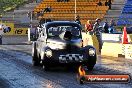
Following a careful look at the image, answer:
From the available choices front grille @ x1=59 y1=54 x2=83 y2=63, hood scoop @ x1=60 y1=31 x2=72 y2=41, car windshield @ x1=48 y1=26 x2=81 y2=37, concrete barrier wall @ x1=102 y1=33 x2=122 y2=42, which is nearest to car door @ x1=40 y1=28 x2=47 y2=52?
car windshield @ x1=48 y1=26 x2=81 y2=37

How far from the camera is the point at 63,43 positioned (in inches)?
617

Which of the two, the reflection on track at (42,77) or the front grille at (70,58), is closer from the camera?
the reflection on track at (42,77)

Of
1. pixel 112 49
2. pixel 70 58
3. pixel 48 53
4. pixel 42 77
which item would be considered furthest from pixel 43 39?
pixel 112 49

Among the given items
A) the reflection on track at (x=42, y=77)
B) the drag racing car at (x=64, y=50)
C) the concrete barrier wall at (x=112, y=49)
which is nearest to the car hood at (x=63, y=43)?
the drag racing car at (x=64, y=50)

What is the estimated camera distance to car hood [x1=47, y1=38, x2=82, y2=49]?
15625 mm

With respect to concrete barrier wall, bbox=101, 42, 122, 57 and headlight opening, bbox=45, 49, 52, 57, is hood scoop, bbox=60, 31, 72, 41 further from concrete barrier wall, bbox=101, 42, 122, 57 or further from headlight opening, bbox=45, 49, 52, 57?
concrete barrier wall, bbox=101, 42, 122, 57

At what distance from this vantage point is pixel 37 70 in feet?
52.6

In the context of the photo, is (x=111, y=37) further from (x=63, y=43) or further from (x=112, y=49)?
(x=63, y=43)

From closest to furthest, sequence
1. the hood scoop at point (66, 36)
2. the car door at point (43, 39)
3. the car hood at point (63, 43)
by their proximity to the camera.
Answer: the car hood at point (63, 43) < the hood scoop at point (66, 36) < the car door at point (43, 39)

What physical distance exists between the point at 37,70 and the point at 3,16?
47.5m

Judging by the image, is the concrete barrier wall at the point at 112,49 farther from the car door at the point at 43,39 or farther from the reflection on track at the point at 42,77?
the car door at the point at 43,39

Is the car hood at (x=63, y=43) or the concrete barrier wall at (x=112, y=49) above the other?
the car hood at (x=63, y=43)

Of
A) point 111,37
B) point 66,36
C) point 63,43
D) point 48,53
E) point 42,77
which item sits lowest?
point 111,37

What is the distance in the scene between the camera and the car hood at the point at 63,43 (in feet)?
51.3
